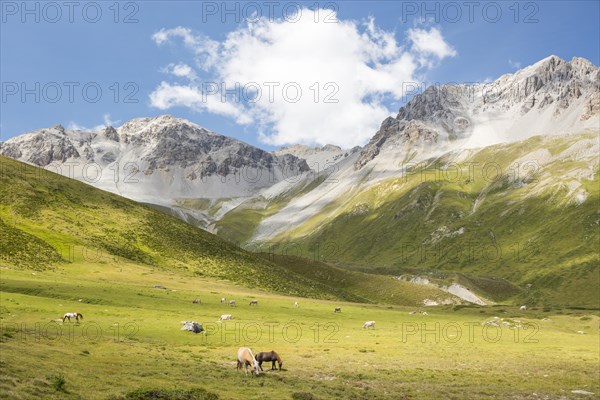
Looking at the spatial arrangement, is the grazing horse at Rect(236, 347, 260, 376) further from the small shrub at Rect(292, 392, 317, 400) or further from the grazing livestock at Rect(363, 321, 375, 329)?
the grazing livestock at Rect(363, 321, 375, 329)

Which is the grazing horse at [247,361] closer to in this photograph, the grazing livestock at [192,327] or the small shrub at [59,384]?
the small shrub at [59,384]

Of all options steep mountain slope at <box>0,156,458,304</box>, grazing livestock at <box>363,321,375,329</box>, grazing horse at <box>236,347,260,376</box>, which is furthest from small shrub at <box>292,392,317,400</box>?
steep mountain slope at <box>0,156,458,304</box>

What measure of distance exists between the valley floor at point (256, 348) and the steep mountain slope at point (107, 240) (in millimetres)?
13606

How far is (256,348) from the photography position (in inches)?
1901

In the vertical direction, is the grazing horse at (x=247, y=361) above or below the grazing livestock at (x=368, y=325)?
above

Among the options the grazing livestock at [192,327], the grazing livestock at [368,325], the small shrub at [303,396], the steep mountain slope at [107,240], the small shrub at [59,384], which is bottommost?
the grazing livestock at [368,325]

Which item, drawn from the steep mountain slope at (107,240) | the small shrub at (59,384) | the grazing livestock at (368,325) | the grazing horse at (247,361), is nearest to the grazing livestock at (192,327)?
the grazing horse at (247,361)

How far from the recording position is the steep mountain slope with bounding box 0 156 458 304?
343 ft

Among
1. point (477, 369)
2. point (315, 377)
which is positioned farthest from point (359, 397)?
point (477, 369)

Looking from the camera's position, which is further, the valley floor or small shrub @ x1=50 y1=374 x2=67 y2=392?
the valley floor

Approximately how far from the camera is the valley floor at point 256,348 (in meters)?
30.5

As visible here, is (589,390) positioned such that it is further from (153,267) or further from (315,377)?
(153,267)

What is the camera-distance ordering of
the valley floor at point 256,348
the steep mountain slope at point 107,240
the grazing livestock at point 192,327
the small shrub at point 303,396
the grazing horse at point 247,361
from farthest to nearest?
the steep mountain slope at point 107,240 < the grazing livestock at point 192,327 < the grazing horse at point 247,361 < the valley floor at point 256,348 < the small shrub at point 303,396

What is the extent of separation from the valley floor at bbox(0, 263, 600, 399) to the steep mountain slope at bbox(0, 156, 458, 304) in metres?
13.6
